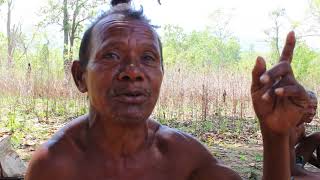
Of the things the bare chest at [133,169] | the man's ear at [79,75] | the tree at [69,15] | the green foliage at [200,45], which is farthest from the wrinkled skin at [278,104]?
the green foliage at [200,45]

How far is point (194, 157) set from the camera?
129cm

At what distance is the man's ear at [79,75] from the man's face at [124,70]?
0.04 m

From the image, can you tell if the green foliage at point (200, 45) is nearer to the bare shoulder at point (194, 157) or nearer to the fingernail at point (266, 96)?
the bare shoulder at point (194, 157)

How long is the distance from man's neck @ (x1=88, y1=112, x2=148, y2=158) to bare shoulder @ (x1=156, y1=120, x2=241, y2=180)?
79mm

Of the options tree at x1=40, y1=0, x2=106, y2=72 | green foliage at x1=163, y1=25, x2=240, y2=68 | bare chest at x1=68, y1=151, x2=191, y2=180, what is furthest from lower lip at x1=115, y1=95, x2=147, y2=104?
green foliage at x1=163, y1=25, x2=240, y2=68

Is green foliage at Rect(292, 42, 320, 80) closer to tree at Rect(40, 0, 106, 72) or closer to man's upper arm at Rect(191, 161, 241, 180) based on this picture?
tree at Rect(40, 0, 106, 72)

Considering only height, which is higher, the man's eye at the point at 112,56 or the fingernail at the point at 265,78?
the man's eye at the point at 112,56

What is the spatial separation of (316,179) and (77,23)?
11.4 m

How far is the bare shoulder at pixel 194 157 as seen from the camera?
1262 millimetres

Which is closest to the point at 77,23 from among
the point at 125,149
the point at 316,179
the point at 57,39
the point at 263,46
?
the point at 57,39

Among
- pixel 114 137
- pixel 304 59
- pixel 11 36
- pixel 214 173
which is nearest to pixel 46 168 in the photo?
pixel 114 137

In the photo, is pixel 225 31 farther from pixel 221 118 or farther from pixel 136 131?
pixel 136 131

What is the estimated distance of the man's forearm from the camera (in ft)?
3.63

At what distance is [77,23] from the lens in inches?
540
